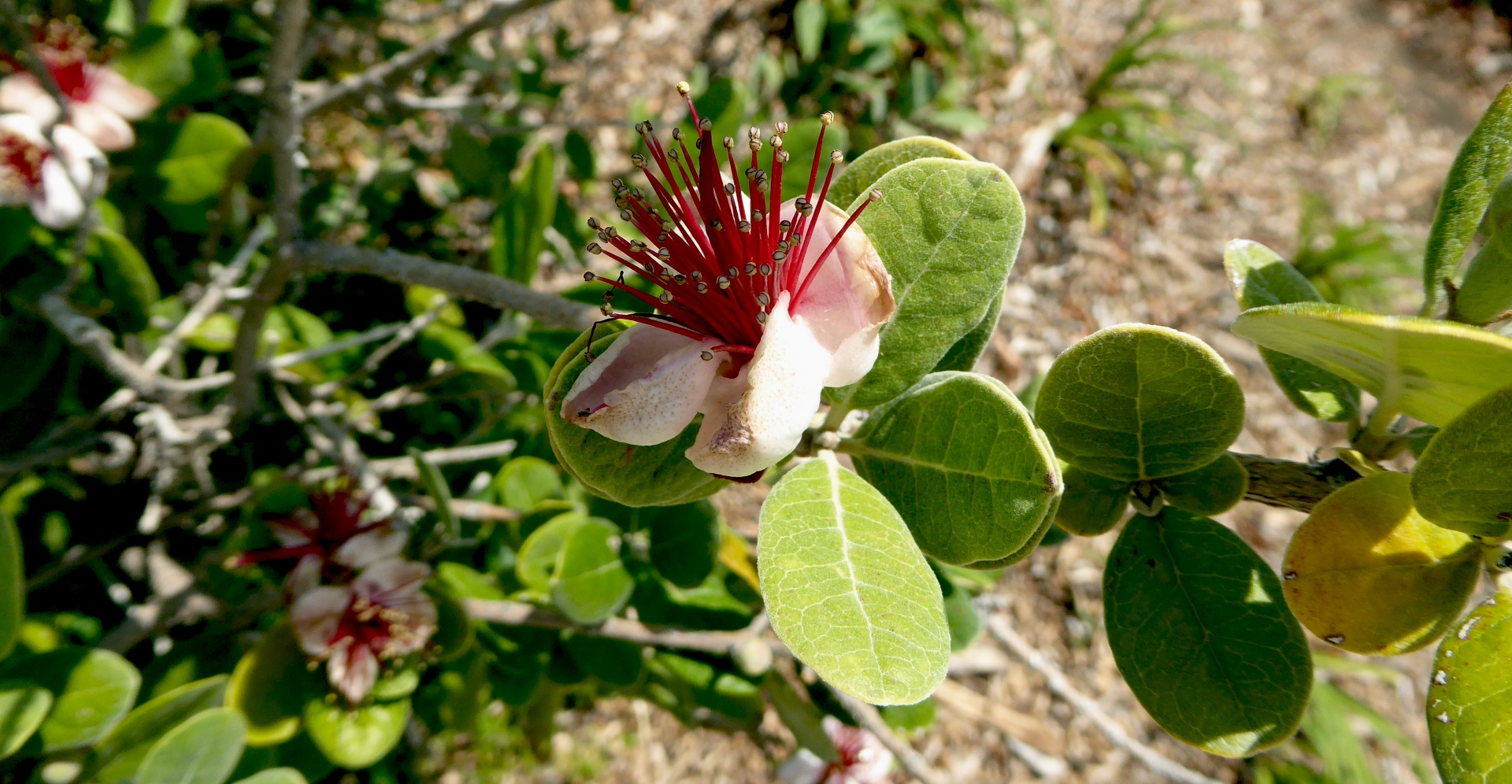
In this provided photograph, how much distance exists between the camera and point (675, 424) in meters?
0.66

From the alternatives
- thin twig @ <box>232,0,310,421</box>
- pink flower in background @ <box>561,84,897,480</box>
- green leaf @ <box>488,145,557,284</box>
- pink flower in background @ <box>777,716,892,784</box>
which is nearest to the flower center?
pink flower in background @ <box>561,84,897,480</box>

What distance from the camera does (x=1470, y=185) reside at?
2.37 ft

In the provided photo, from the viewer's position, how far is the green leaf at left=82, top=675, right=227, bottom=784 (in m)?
1.23

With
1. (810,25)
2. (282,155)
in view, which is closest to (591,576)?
(282,155)

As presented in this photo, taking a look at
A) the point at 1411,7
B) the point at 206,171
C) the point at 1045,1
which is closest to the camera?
the point at 206,171

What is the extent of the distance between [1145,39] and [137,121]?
3579mm

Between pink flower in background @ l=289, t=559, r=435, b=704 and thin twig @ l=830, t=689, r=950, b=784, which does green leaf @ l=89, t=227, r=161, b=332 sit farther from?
thin twig @ l=830, t=689, r=950, b=784

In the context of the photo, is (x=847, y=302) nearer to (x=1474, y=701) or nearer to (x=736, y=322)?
(x=736, y=322)

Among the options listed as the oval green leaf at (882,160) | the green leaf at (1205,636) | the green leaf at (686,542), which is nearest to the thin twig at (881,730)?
the green leaf at (686,542)

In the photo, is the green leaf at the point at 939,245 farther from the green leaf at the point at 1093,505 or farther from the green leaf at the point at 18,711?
the green leaf at the point at 18,711

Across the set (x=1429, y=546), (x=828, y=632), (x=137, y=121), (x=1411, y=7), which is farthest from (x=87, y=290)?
(x=1411, y=7)

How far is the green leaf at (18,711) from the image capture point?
3.49 ft

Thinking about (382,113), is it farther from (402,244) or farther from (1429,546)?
(1429,546)

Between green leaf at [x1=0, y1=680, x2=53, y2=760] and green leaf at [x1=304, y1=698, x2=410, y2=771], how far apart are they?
12.8 inches
